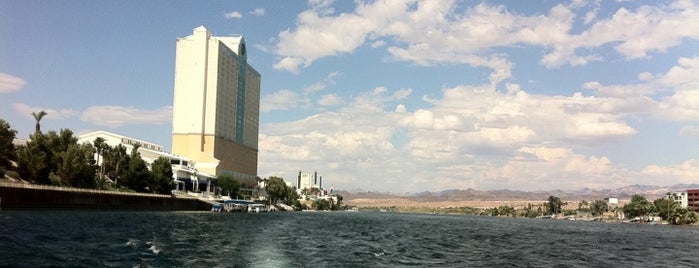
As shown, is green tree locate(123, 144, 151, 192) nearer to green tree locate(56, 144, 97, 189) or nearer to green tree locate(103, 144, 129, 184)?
green tree locate(103, 144, 129, 184)

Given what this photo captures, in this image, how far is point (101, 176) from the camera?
15575cm

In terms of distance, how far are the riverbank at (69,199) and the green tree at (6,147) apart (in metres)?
18.5

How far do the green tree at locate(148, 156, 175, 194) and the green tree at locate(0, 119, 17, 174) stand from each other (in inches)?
1835

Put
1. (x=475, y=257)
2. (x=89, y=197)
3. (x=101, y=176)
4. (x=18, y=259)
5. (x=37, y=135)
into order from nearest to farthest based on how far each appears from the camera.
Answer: (x=18, y=259), (x=475, y=257), (x=89, y=197), (x=37, y=135), (x=101, y=176)

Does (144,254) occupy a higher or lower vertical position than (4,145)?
lower

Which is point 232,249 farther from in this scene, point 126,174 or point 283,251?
point 126,174

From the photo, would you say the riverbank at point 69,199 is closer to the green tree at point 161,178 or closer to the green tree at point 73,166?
the green tree at point 73,166

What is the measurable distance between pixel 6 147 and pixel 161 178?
5420 cm

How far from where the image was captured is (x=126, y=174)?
158 metres

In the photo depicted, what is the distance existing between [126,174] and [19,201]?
67.8m

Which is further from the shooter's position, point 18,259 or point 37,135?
point 37,135

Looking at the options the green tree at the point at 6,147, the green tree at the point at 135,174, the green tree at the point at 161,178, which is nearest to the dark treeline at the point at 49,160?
the green tree at the point at 6,147

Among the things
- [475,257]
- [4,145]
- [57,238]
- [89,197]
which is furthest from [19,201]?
[475,257]

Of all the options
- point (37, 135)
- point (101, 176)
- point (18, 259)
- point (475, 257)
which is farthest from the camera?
point (101, 176)
